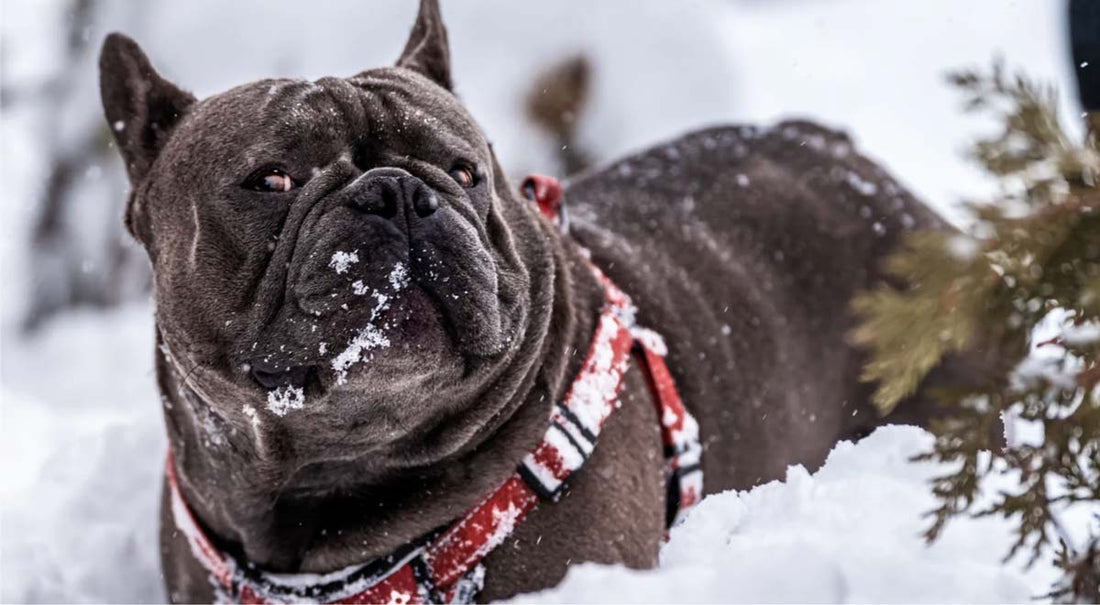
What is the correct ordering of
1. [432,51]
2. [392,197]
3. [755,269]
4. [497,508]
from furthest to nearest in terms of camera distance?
[755,269]
[432,51]
[497,508]
[392,197]

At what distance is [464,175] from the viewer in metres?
2.72

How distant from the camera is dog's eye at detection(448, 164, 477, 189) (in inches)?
107

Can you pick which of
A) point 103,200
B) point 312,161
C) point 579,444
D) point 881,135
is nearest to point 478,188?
point 312,161

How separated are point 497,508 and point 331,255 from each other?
80 cm

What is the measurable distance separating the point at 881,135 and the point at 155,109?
6.64 meters

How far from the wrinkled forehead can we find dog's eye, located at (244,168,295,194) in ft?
0.15

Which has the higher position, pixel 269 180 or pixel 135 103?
pixel 135 103

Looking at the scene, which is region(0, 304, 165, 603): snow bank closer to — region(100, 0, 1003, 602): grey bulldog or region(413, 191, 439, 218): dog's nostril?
region(100, 0, 1003, 602): grey bulldog

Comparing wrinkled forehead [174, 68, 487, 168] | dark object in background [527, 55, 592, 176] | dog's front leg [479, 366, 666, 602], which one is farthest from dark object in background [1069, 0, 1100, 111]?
dark object in background [527, 55, 592, 176]

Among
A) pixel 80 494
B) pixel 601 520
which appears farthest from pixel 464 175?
pixel 80 494

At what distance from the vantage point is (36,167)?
7211mm

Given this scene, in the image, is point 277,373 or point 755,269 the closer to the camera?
point 277,373

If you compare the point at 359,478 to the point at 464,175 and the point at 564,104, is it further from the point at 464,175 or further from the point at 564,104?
the point at 564,104

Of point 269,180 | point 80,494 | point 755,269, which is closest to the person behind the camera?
point 269,180
